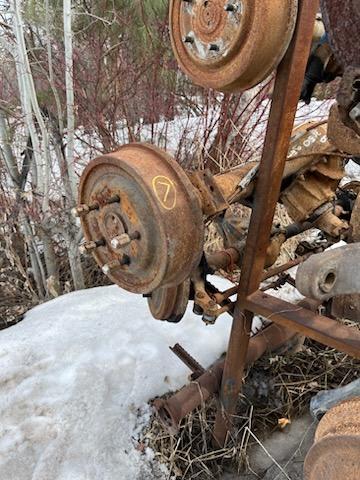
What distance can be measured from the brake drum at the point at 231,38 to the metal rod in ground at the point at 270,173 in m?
0.04

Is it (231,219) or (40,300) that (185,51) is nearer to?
(231,219)

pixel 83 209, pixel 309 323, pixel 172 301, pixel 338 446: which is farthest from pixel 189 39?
pixel 338 446

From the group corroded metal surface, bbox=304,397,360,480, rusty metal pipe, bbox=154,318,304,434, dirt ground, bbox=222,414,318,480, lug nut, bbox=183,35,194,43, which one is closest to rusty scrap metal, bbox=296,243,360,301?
corroded metal surface, bbox=304,397,360,480

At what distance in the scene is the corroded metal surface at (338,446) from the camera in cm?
81

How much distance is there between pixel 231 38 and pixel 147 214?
505 mm

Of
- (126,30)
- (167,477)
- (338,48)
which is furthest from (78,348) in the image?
(126,30)

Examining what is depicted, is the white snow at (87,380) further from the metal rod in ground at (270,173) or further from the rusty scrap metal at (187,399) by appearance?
the metal rod in ground at (270,173)

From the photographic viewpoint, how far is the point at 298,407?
2.05 metres

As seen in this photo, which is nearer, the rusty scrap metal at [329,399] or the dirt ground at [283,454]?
the rusty scrap metal at [329,399]

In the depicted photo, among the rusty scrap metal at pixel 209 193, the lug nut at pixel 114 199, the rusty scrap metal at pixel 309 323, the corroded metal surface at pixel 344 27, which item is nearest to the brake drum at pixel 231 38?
the corroded metal surface at pixel 344 27

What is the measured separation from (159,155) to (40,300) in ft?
7.22

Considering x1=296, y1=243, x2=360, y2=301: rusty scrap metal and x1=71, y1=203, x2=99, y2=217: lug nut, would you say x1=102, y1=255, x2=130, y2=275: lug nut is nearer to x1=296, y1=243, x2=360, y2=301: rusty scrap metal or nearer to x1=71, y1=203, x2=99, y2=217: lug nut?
x1=71, y1=203, x2=99, y2=217: lug nut

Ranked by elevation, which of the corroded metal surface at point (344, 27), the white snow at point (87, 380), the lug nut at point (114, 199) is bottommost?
the white snow at point (87, 380)

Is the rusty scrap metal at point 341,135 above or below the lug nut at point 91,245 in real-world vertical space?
above
